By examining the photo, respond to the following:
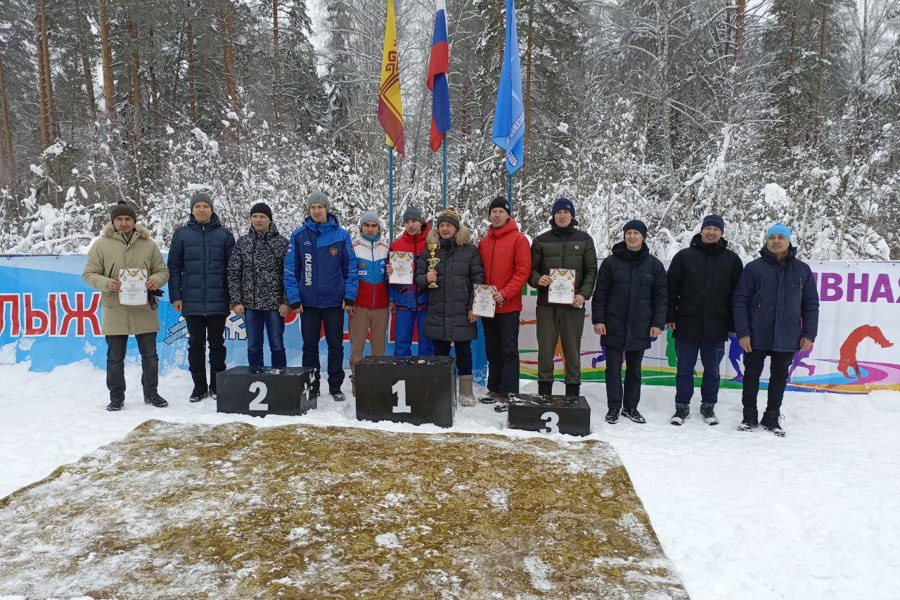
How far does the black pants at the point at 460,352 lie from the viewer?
5.30m

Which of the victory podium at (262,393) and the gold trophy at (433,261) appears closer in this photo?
the victory podium at (262,393)

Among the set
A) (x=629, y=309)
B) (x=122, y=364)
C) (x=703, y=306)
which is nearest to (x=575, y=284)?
(x=629, y=309)

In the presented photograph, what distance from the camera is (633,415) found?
4918mm

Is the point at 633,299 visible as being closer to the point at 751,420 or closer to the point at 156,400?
the point at 751,420

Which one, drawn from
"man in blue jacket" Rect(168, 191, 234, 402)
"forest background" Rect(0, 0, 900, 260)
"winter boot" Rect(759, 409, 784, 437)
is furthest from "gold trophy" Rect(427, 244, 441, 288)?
"forest background" Rect(0, 0, 900, 260)

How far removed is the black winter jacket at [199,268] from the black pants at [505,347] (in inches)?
102

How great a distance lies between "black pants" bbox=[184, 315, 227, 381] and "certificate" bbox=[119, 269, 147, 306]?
0.48 metres

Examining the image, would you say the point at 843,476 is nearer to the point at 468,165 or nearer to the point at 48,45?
the point at 468,165

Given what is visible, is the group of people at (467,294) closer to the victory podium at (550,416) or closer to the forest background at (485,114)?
the victory podium at (550,416)

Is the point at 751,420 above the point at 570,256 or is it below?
below

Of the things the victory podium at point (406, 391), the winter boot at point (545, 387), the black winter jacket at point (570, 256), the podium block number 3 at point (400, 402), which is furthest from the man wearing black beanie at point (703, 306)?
the podium block number 3 at point (400, 402)

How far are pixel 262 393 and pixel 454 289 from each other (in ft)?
6.48

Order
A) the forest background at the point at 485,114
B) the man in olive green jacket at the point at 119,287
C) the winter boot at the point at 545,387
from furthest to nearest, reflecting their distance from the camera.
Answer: the forest background at the point at 485,114 → the winter boot at the point at 545,387 → the man in olive green jacket at the point at 119,287

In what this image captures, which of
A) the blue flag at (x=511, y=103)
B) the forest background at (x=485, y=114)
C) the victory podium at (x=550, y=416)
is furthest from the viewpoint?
the forest background at (x=485, y=114)
